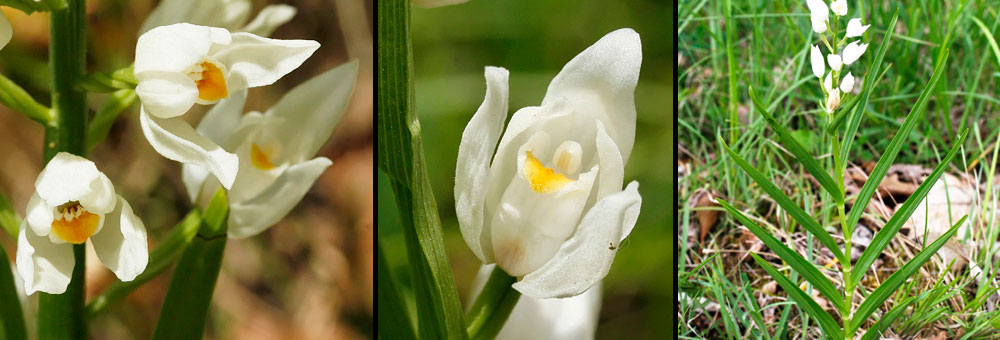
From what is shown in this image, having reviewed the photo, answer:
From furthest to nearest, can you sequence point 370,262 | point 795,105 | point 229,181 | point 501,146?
1. point 795,105
2. point 370,262
3. point 501,146
4. point 229,181

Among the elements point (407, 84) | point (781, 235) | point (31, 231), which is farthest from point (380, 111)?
point (781, 235)

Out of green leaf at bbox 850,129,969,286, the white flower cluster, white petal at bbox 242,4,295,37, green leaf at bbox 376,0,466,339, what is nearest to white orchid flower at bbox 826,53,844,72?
the white flower cluster

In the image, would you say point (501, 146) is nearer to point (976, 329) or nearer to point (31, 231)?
point (31, 231)

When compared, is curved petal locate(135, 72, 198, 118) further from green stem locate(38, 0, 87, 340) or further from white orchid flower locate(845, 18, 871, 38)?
white orchid flower locate(845, 18, 871, 38)

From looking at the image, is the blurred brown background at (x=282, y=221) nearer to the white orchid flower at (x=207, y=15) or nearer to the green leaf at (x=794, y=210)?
the white orchid flower at (x=207, y=15)

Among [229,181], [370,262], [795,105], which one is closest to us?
[229,181]

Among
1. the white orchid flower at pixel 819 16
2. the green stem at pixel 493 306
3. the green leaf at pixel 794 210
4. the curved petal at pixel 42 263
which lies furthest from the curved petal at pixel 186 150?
the white orchid flower at pixel 819 16

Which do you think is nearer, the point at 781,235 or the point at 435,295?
the point at 435,295
